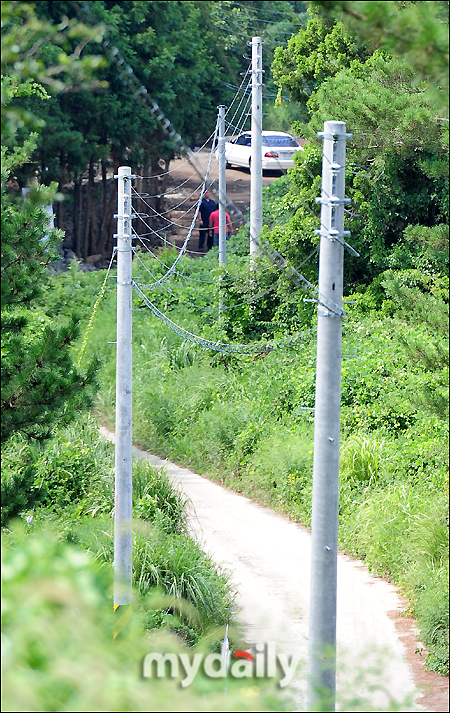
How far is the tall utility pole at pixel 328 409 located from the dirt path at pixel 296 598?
66cm

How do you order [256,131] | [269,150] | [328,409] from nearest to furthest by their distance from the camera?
[328,409]
[256,131]
[269,150]

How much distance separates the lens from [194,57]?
26734 millimetres

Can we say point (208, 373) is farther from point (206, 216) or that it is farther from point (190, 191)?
point (190, 191)

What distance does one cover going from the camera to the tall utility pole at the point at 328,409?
656 cm

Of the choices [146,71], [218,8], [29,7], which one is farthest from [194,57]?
[29,7]

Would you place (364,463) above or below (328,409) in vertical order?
below

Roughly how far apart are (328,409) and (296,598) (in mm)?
4129

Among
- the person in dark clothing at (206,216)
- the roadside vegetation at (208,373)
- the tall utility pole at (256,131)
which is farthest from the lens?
the person in dark clothing at (206,216)

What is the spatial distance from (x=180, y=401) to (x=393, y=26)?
1227cm

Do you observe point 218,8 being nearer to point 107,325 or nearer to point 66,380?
point 107,325

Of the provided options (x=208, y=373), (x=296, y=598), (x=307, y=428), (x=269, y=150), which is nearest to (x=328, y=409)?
(x=296, y=598)

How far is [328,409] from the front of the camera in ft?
21.6
